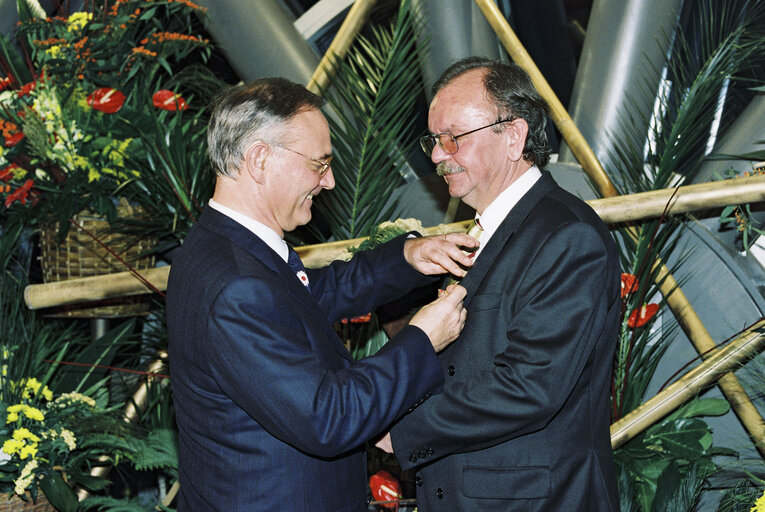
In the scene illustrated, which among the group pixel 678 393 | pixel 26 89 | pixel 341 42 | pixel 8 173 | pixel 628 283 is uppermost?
pixel 26 89

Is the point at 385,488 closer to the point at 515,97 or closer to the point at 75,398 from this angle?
the point at 515,97

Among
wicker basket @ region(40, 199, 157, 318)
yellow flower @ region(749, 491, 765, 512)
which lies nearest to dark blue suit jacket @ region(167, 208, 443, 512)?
yellow flower @ region(749, 491, 765, 512)

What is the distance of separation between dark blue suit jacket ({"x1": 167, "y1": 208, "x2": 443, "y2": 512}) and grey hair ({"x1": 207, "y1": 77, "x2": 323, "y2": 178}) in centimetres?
12

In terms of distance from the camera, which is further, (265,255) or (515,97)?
(515,97)

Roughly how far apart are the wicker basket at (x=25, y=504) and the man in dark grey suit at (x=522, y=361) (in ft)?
4.74

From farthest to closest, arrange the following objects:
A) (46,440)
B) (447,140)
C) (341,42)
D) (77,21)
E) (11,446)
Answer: (341,42) < (77,21) < (46,440) < (11,446) < (447,140)

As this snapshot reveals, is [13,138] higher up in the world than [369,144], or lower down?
higher up

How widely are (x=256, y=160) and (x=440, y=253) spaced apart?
1.71 ft

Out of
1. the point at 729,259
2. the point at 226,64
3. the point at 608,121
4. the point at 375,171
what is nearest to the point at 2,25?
the point at 226,64

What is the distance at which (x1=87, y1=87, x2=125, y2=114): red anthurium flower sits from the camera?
2.73 metres

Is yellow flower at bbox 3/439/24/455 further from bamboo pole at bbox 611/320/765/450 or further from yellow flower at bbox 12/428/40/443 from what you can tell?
bamboo pole at bbox 611/320/765/450

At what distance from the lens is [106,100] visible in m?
2.74

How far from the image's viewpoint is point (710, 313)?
2654 mm

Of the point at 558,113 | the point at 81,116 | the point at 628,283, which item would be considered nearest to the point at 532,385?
the point at 628,283
